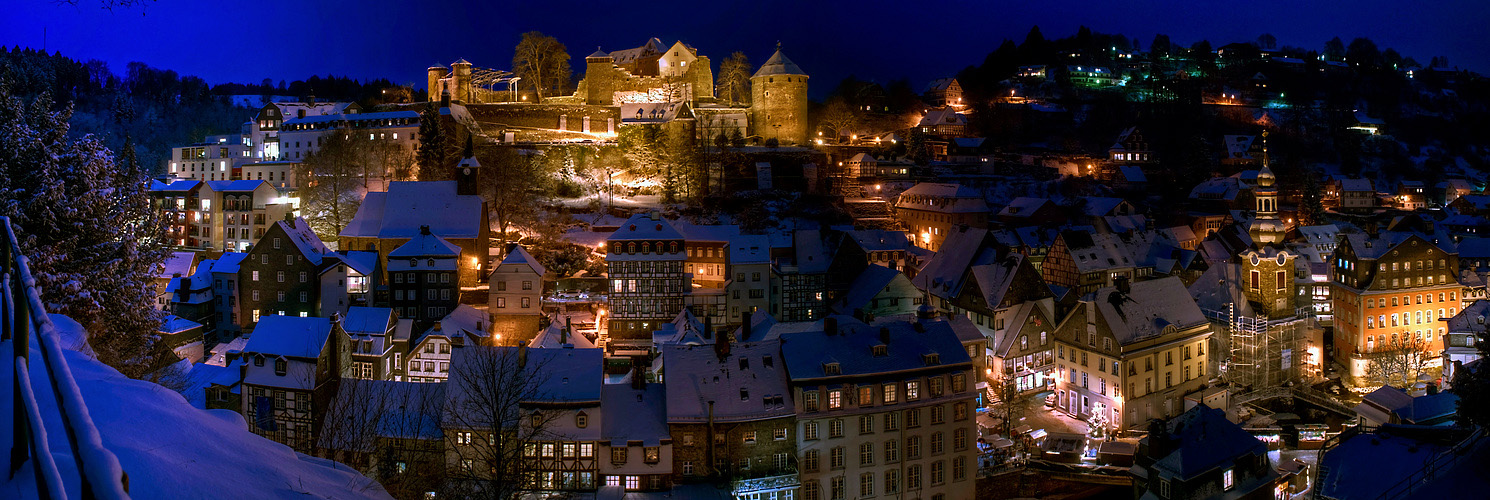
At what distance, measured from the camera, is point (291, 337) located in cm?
2681

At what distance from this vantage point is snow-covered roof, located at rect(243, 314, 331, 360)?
26219mm

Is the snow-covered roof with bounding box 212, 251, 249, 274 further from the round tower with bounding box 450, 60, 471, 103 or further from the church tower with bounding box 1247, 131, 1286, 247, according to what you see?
the church tower with bounding box 1247, 131, 1286, 247

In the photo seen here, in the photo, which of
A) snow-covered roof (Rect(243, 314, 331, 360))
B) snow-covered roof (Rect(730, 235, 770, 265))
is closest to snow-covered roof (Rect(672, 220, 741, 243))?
snow-covered roof (Rect(730, 235, 770, 265))

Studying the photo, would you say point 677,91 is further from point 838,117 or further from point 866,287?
point 866,287

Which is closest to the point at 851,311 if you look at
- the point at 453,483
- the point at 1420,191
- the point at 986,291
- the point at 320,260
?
the point at 986,291

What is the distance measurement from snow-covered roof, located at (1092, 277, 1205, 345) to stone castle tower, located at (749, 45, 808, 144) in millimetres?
36637

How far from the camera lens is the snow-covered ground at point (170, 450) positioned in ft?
11.8

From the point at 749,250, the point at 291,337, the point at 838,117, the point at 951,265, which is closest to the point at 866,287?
the point at 951,265

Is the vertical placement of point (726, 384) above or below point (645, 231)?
below

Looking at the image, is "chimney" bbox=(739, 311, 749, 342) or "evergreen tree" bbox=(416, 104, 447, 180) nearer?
"chimney" bbox=(739, 311, 749, 342)

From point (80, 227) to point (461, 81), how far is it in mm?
52552

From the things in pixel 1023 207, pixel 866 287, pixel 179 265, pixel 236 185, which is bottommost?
pixel 866 287

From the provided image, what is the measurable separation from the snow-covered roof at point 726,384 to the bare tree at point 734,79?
5411 cm

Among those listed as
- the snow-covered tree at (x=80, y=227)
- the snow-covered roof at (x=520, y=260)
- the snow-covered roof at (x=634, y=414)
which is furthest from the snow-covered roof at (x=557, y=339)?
the snow-covered tree at (x=80, y=227)
